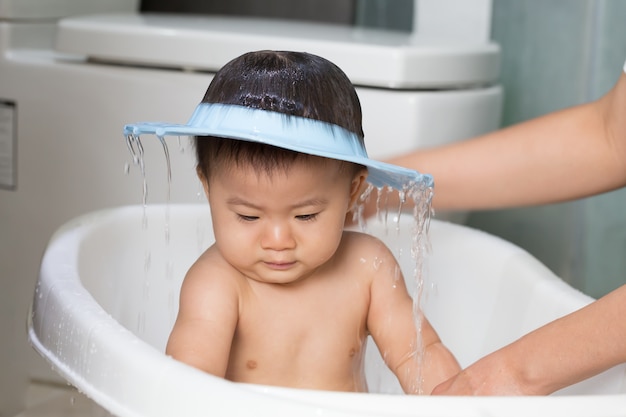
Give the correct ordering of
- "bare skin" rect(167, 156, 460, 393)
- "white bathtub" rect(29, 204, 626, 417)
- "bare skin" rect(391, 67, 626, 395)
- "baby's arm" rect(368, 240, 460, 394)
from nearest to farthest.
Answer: "white bathtub" rect(29, 204, 626, 417) → "bare skin" rect(167, 156, 460, 393) → "baby's arm" rect(368, 240, 460, 394) → "bare skin" rect(391, 67, 626, 395)

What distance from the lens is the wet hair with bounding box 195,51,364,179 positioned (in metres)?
0.84

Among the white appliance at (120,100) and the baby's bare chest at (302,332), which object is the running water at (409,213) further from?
the white appliance at (120,100)

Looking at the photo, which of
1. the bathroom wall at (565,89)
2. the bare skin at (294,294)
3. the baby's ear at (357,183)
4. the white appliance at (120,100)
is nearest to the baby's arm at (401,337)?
the bare skin at (294,294)

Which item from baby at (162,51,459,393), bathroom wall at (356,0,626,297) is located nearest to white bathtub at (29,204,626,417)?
baby at (162,51,459,393)

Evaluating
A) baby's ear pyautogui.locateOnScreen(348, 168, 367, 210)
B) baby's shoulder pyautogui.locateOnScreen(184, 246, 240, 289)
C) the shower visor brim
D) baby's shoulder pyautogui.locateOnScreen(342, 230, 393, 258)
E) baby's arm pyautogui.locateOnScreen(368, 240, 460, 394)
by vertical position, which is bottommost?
baby's arm pyautogui.locateOnScreen(368, 240, 460, 394)

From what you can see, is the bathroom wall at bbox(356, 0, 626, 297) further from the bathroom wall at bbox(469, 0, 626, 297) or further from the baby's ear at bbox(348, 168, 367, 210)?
the baby's ear at bbox(348, 168, 367, 210)

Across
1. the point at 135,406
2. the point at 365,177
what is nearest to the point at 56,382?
the point at 365,177

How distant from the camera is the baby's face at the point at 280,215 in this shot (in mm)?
865

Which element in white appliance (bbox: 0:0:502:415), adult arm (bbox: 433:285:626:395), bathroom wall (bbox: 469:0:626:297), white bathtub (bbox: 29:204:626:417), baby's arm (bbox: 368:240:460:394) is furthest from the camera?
bathroom wall (bbox: 469:0:626:297)

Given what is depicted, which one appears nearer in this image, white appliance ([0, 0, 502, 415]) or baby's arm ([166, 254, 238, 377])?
baby's arm ([166, 254, 238, 377])

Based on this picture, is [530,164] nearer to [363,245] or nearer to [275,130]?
[363,245]

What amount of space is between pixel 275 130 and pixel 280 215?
10cm

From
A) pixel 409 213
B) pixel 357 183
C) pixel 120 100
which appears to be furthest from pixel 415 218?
pixel 120 100

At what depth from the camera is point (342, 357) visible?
1035 mm
